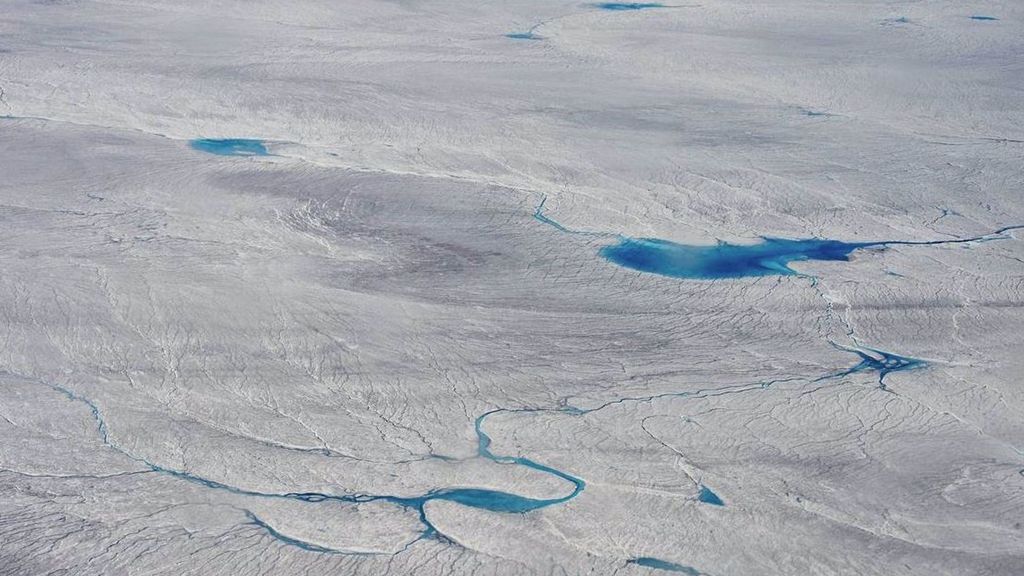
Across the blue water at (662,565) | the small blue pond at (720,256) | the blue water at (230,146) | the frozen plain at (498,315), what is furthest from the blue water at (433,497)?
the blue water at (230,146)

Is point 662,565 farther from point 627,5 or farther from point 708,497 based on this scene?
point 627,5

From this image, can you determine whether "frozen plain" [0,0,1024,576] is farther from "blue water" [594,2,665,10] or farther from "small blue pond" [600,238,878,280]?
"blue water" [594,2,665,10]

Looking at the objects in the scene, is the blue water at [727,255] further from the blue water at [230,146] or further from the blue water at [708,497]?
the blue water at [230,146]

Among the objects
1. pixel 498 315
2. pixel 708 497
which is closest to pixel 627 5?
pixel 498 315

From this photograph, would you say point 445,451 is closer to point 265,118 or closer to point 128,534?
point 128,534

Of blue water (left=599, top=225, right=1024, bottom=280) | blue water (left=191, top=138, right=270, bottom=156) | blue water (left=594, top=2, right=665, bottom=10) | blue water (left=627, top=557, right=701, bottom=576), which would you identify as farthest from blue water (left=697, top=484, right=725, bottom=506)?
blue water (left=594, top=2, right=665, bottom=10)

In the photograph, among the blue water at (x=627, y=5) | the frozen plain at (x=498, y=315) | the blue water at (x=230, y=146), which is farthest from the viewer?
the blue water at (x=627, y=5)
